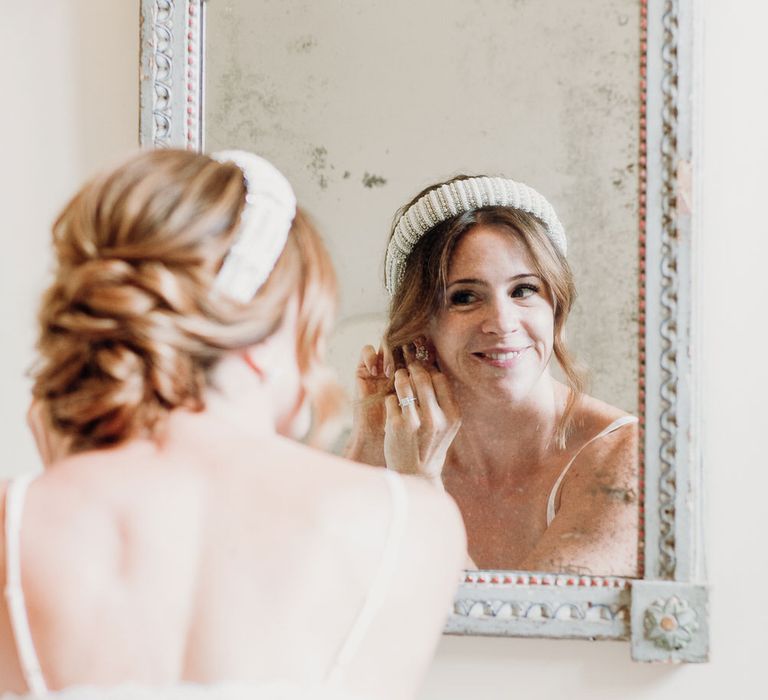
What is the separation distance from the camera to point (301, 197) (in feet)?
5.31

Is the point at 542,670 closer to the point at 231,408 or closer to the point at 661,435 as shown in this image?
the point at 661,435

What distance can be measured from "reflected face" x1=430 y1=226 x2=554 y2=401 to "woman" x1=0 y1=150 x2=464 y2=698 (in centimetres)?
56

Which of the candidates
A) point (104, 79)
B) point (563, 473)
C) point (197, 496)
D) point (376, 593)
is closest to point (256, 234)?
point (197, 496)

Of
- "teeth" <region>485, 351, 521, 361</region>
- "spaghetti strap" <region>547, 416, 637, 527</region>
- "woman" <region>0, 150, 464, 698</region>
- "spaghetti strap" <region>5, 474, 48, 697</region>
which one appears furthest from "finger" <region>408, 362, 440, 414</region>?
"spaghetti strap" <region>5, 474, 48, 697</region>

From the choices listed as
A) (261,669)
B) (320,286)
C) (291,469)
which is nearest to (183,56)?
(320,286)

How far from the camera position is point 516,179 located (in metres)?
1.57

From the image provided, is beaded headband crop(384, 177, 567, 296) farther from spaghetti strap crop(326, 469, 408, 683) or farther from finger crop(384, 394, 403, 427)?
spaghetti strap crop(326, 469, 408, 683)

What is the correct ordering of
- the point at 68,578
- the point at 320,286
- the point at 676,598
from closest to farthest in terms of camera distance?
the point at 68,578 → the point at 320,286 → the point at 676,598

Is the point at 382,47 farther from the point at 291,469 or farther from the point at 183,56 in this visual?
the point at 291,469

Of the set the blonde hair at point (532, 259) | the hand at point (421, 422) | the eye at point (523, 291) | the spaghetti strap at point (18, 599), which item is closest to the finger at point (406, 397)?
the hand at point (421, 422)

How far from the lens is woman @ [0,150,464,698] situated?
0.89 meters

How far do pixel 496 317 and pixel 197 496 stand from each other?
759mm

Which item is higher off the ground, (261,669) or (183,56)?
(183,56)

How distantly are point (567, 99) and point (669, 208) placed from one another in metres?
0.23
